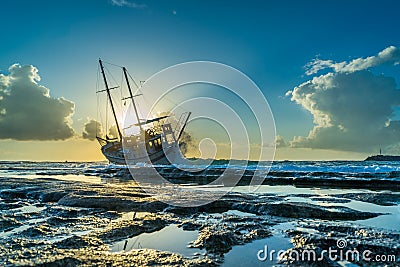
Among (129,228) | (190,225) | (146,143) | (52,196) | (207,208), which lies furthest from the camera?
(146,143)

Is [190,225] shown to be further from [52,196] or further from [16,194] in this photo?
[16,194]

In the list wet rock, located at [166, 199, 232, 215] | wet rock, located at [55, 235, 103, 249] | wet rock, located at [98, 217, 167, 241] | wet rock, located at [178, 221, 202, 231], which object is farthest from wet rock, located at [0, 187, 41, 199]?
wet rock, located at [178, 221, 202, 231]

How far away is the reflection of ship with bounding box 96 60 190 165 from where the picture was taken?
6338 centimetres

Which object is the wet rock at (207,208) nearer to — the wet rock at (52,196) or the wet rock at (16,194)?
the wet rock at (52,196)

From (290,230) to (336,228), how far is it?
1.20 metres

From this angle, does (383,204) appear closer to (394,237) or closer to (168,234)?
(394,237)

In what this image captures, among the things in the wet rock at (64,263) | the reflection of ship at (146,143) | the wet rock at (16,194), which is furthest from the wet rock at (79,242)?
the reflection of ship at (146,143)

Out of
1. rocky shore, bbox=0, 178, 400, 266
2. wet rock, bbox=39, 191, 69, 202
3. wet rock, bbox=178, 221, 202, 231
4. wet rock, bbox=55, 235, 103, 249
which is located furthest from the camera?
wet rock, bbox=39, 191, 69, 202

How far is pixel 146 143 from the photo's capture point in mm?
62812

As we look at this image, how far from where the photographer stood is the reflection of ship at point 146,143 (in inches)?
2495

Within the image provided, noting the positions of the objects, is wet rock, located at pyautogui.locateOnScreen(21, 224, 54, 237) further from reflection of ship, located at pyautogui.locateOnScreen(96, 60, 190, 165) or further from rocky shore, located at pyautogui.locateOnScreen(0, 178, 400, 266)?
reflection of ship, located at pyautogui.locateOnScreen(96, 60, 190, 165)

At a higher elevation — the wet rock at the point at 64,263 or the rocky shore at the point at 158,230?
the wet rock at the point at 64,263

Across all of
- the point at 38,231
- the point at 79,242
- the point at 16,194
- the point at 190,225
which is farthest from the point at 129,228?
the point at 16,194

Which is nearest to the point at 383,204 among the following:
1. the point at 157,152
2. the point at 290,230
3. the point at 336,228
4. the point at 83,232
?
the point at 336,228
